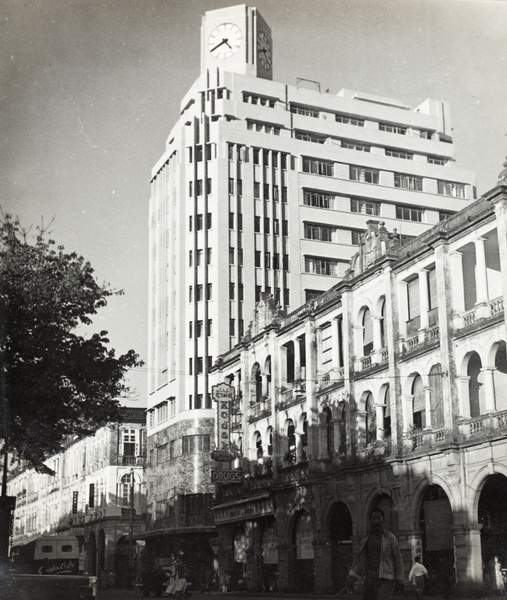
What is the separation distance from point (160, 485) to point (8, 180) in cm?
4345

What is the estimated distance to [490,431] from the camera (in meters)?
29.7

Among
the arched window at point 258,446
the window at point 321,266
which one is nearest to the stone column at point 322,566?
the arched window at point 258,446

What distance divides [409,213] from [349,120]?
27.3 feet

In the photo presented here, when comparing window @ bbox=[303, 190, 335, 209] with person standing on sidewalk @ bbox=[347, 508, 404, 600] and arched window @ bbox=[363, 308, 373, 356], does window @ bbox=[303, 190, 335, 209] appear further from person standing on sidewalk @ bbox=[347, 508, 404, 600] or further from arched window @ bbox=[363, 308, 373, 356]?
person standing on sidewalk @ bbox=[347, 508, 404, 600]

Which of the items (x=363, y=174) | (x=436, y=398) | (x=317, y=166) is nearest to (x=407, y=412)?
(x=436, y=398)

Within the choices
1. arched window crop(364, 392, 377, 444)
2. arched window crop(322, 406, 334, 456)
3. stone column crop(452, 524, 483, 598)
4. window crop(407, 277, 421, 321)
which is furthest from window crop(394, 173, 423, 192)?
stone column crop(452, 524, 483, 598)

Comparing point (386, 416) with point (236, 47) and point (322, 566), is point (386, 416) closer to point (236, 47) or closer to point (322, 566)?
point (322, 566)

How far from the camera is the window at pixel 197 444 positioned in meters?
57.0

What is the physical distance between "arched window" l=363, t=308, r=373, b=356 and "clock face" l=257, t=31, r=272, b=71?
32.2m

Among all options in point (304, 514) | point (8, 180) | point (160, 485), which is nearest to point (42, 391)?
point (8, 180)

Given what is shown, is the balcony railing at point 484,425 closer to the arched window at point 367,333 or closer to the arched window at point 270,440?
the arched window at point 367,333

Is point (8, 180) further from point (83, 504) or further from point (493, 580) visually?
point (83, 504)

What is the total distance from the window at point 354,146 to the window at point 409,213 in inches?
192

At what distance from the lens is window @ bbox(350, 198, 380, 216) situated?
6719 cm
